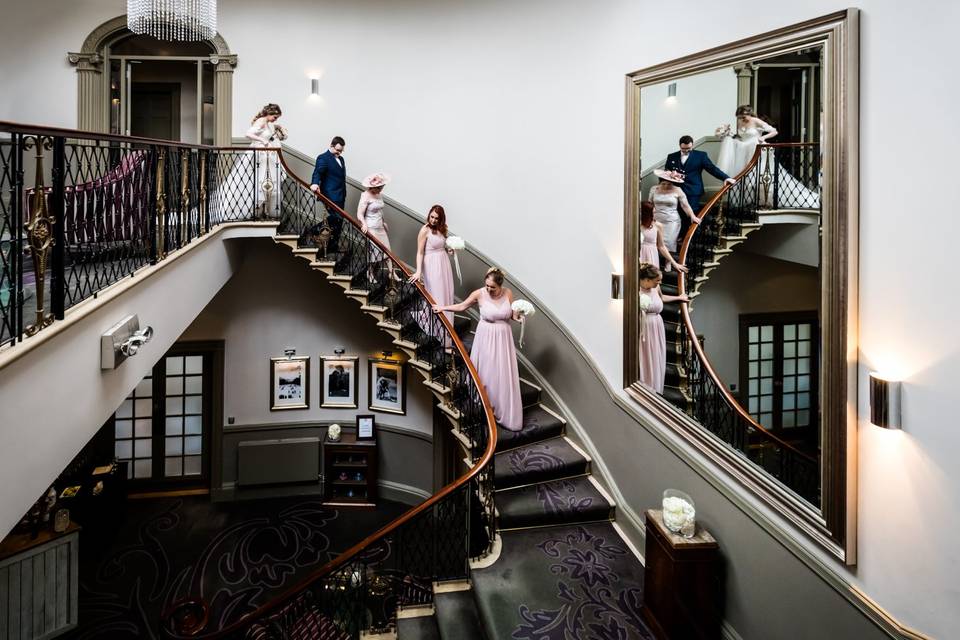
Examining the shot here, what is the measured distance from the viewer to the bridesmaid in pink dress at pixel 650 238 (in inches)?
193

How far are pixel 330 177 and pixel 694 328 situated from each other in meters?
5.13

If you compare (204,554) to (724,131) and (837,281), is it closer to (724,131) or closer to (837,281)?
(724,131)

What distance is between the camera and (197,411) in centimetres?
968

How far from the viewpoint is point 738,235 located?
3982 mm

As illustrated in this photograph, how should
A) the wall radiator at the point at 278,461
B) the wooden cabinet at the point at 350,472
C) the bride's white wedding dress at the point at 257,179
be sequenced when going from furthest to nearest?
1. the wall radiator at the point at 278,461
2. the wooden cabinet at the point at 350,472
3. the bride's white wedding dress at the point at 257,179

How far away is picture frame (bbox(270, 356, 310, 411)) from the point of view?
378 inches

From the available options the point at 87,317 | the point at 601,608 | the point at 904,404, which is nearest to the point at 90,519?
the point at 87,317


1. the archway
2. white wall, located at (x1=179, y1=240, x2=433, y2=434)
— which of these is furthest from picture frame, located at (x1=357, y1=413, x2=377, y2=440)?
the archway

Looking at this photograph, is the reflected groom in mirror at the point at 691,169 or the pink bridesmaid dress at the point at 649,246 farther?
the pink bridesmaid dress at the point at 649,246

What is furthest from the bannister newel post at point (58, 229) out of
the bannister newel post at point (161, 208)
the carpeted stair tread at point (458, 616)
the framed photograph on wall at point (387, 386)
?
the framed photograph on wall at point (387, 386)

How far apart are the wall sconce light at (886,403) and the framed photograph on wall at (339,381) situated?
7.86 metres

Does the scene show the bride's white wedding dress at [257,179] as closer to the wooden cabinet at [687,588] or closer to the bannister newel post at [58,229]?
the bannister newel post at [58,229]

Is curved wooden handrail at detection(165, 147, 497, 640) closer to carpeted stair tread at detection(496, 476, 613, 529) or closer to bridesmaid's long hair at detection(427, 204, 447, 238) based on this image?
carpeted stair tread at detection(496, 476, 613, 529)

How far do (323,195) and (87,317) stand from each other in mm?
4553
